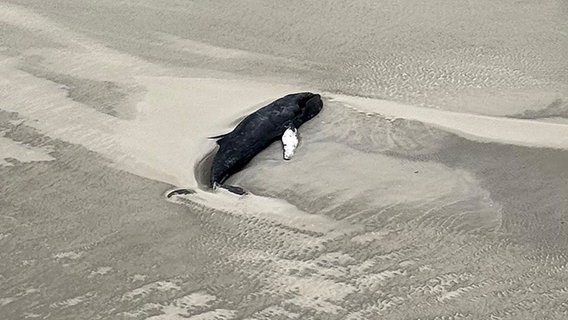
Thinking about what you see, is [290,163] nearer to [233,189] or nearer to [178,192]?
[233,189]

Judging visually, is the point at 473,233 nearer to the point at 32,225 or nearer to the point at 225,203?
the point at 225,203

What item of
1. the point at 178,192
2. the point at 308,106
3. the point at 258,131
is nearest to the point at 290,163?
the point at 258,131

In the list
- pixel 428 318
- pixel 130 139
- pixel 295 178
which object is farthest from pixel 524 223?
pixel 130 139

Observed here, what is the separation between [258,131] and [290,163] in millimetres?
235

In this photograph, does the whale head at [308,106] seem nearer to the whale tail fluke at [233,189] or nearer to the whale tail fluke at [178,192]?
the whale tail fluke at [233,189]

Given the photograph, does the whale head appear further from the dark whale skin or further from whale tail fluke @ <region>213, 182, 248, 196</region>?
whale tail fluke @ <region>213, 182, 248, 196</region>

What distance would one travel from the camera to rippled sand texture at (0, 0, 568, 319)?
3.09 metres

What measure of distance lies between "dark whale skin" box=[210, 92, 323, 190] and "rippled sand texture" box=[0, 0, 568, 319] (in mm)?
64

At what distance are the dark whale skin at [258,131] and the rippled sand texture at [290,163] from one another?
64mm

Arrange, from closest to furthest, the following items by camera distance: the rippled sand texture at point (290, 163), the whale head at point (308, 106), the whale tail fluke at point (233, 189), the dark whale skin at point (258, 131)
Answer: the rippled sand texture at point (290, 163)
the whale tail fluke at point (233, 189)
the dark whale skin at point (258, 131)
the whale head at point (308, 106)

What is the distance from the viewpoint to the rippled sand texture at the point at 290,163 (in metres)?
3.09

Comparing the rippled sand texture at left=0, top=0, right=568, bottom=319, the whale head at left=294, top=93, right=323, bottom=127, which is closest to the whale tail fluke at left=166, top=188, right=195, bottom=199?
the rippled sand texture at left=0, top=0, right=568, bottom=319

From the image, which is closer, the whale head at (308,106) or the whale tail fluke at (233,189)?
the whale tail fluke at (233,189)

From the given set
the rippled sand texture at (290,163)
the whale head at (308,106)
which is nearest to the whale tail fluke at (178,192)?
the rippled sand texture at (290,163)
